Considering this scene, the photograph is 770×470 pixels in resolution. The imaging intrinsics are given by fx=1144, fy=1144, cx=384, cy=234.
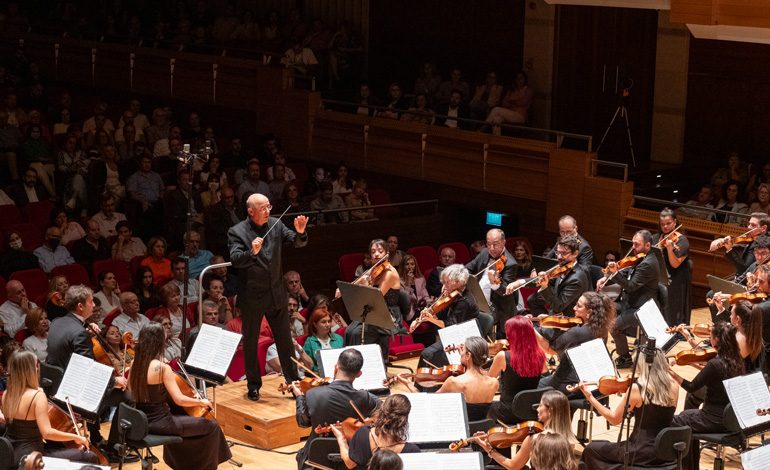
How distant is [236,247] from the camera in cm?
752

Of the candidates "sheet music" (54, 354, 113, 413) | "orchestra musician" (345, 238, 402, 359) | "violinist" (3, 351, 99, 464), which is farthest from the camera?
"orchestra musician" (345, 238, 402, 359)

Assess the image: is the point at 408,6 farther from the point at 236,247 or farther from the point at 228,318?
the point at 236,247

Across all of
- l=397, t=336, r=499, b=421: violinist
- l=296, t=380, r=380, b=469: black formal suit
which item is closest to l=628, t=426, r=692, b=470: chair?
l=397, t=336, r=499, b=421: violinist

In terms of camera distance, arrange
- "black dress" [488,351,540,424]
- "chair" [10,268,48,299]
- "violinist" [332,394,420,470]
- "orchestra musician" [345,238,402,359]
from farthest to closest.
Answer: "chair" [10,268,48,299] → "orchestra musician" [345,238,402,359] → "black dress" [488,351,540,424] → "violinist" [332,394,420,470]

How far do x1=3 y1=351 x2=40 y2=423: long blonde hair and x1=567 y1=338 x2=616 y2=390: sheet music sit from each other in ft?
9.94

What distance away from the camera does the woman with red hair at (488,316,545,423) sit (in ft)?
22.7

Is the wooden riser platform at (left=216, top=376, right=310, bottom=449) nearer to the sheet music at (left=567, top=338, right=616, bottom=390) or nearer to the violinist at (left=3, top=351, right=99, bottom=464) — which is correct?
the violinist at (left=3, top=351, right=99, bottom=464)

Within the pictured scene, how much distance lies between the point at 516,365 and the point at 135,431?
2.28 m

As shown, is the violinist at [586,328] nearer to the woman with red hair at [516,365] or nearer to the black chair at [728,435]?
the woman with red hair at [516,365]

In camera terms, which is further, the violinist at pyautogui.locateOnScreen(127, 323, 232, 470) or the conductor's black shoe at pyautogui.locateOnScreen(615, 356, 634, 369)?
the conductor's black shoe at pyautogui.locateOnScreen(615, 356, 634, 369)

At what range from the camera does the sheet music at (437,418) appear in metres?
6.16


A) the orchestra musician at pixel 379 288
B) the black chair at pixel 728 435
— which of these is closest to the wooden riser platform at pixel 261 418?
the orchestra musician at pixel 379 288

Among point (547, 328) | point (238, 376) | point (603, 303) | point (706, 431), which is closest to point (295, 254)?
point (238, 376)

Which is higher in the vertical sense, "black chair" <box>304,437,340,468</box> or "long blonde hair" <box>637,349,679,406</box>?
"long blonde hair" <box>637,349,679,406</box>
